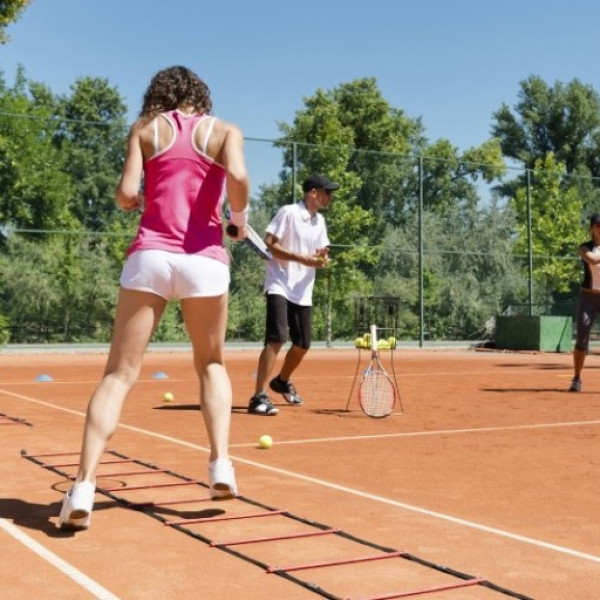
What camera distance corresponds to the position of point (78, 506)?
3869 millimetres

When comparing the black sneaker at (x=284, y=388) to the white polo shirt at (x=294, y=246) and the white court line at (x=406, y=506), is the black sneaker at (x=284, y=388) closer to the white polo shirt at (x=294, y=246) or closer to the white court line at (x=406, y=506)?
the white polo shirt at (x=294, y=246)

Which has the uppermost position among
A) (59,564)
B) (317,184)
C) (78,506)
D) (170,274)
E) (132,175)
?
(317,184)

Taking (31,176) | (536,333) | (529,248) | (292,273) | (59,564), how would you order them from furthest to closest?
(529,248), (536,333), (31,176), (292,273), (59,564)

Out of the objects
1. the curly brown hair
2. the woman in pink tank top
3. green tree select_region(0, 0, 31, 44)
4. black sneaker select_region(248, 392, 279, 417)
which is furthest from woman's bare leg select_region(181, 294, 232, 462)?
green tree select_region(0, 0, 31, 44)

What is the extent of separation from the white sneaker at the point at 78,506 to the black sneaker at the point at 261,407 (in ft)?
14.4

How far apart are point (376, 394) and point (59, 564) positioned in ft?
16.4

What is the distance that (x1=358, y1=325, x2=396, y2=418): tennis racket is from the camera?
8227 mm

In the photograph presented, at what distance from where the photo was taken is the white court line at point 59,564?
10.4 ft

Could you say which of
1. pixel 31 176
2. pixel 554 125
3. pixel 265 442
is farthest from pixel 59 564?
pixel 554 125

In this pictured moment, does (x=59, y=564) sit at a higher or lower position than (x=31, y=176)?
lower

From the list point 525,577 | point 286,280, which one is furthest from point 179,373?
point 525,577

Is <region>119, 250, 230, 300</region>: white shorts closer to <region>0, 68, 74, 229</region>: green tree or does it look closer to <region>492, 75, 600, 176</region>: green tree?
<region>0, 68, 74, 229</region>: green tree

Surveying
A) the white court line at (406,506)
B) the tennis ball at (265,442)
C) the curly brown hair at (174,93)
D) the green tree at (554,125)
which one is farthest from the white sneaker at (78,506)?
the green tree at (554,125)

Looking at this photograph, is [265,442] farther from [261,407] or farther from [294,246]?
[294,246]
